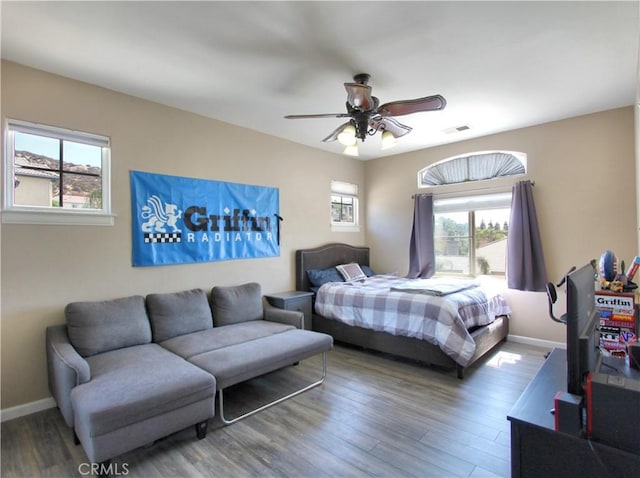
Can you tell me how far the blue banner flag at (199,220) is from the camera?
3.17 meters

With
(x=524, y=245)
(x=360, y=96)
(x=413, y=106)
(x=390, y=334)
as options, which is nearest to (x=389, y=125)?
(x=413, y=106)

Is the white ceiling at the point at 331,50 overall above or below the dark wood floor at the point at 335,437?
above

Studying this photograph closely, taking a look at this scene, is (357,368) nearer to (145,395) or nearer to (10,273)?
(145,395)

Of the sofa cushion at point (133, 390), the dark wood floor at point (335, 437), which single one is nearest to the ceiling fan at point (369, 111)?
the sofa cushion at point (133, 390)

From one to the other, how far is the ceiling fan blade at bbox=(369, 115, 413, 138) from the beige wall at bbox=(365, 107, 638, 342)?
6.45ft

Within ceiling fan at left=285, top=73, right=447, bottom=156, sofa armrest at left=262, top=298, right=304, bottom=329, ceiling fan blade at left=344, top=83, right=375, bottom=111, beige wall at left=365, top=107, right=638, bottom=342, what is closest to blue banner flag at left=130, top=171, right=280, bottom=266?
sofa armrest at left=262, top=298, right=304, bottom=329

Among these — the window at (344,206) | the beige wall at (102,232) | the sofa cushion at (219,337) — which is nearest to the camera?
the beige wall at (102,232)

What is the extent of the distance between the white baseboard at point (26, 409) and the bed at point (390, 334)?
2.73 metres

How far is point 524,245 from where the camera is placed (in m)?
4.05

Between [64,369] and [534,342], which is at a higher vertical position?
[64,369]

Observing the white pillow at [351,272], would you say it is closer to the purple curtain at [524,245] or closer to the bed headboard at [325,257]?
the bed headboard at [325,257]

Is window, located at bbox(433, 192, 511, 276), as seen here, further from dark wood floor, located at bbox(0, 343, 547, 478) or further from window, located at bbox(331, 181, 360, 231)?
dark wood floor, located at bbox(0, 343, 547, 478)

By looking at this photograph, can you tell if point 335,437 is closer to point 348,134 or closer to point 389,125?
point 348,134

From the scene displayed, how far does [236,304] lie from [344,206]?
9.17 ft
